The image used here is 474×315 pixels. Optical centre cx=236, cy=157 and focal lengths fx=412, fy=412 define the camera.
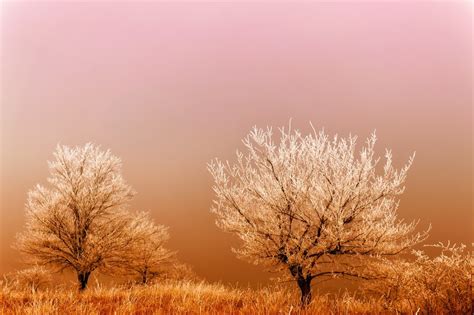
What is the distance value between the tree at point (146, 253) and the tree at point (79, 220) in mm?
498

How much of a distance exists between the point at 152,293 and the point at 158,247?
18744mm

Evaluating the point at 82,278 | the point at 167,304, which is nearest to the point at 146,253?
the point at 82,278

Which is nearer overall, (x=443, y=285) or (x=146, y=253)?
(x=443, y=285)

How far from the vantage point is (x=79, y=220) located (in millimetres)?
19969

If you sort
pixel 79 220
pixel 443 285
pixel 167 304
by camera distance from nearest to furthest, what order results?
pixel 443 285
pixel 167 304
pixel 79 220

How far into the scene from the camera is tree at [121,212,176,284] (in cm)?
2081

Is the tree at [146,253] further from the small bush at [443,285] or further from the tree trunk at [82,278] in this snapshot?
the small bush at [443,285]

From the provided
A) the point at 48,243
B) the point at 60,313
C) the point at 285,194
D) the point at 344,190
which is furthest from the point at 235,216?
the point at 48,243

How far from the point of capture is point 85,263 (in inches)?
769

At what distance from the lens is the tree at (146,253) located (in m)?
20.8

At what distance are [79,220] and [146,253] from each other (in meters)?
6.59

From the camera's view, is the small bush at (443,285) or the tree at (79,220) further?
the tree at (79,220)

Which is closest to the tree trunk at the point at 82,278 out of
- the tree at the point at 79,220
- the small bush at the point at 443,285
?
the tree at the point at 79,220

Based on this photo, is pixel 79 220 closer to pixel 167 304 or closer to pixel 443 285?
pixel 167 304
